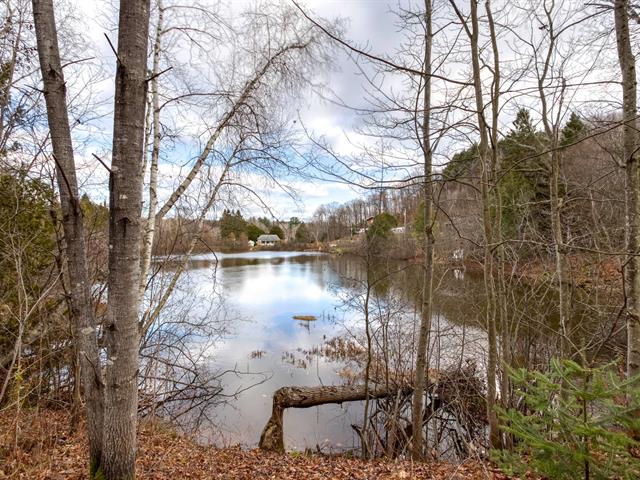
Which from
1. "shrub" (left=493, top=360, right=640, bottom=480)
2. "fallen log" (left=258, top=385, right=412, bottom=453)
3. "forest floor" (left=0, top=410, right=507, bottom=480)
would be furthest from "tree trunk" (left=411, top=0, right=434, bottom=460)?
"shrub" (left=493, top=360, right=640, bottom=480)

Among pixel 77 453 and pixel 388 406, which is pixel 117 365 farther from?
pixel 388 406

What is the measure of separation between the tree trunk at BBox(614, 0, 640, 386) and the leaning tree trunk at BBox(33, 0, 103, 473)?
13.0ft

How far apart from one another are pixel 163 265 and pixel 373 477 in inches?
148

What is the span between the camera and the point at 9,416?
160 inches

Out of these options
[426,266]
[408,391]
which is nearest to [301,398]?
[408,391]

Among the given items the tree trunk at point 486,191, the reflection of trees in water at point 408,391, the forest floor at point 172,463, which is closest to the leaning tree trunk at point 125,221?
the forest floor at point 172,463

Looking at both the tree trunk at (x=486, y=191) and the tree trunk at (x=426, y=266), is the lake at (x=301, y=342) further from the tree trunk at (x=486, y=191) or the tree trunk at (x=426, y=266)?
the tree trunk at (x=486, y=191)

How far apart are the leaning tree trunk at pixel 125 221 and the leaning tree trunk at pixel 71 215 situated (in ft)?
0.89

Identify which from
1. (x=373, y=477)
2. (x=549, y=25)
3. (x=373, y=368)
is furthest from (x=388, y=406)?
(x=549, y=25)

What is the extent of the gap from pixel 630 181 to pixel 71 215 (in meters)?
4.17

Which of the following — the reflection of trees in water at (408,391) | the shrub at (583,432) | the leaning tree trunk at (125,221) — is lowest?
the reflection of trees in water at (408,391)

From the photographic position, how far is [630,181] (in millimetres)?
2930

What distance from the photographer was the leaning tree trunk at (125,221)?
1498 mm

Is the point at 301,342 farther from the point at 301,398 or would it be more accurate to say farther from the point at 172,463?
the point at 172,463
